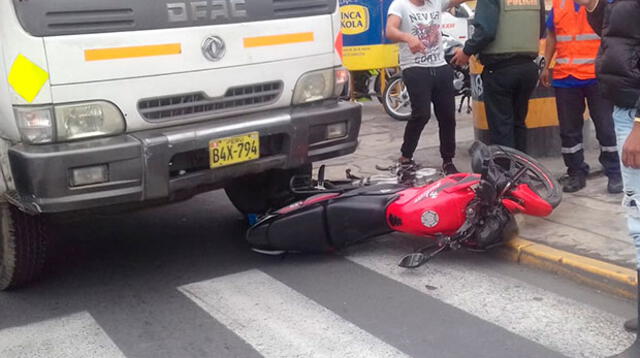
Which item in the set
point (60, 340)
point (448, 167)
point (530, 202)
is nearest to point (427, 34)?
point (448, 167)

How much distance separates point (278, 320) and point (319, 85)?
175cm

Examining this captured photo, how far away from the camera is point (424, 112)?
256 inches

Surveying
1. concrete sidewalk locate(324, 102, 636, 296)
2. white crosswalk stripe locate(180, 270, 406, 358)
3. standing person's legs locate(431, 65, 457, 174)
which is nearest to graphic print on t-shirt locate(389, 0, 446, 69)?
standing person's legs locate(431, 65, 457, 174)

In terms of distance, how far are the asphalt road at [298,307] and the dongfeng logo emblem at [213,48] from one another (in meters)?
1.42

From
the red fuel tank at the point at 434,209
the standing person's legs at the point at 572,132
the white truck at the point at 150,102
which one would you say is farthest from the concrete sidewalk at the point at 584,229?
the white truck at the point at 150,102

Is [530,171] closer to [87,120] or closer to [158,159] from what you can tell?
[158,159]

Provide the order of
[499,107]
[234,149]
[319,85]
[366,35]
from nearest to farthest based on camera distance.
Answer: [234,149] → [319,85] → [499,107] → [366,35]

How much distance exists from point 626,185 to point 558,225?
1.81 meters

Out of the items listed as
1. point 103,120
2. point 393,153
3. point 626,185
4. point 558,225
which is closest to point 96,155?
point 103,120

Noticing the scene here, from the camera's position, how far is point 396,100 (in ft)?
34.3

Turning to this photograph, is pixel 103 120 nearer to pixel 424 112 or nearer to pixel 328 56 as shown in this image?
A: pixel 328 56

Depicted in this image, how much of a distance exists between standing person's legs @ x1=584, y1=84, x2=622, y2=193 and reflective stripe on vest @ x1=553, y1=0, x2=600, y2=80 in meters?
0.17

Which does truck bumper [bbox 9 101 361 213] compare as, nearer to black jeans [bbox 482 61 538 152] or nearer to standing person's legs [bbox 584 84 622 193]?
black jeans [bbox 482 61 538 152]

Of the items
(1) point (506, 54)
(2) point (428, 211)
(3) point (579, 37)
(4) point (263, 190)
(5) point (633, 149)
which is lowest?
(4) point (263, 190)
